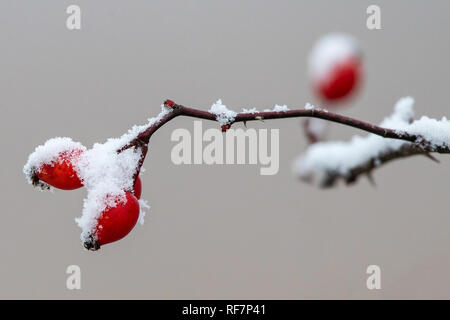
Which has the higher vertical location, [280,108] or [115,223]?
[280,108]

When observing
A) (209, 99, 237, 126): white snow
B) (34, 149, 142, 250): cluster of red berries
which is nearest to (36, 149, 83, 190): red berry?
(34, 149, 142, 250): cluster of red berries

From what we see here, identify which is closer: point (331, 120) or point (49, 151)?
point (331, 120)

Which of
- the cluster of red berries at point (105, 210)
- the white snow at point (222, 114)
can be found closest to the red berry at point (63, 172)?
the cluster of red berries at point (105, 210)

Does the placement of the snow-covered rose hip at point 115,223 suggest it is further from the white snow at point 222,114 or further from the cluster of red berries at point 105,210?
the white snow at point 222,114

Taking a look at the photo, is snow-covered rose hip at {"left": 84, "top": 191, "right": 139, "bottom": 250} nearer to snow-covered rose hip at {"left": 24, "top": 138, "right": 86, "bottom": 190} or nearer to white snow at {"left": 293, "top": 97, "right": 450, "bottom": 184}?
snow-covered rose hip at {"left": 24, "top": 138, "right": 86, "bottom": 190}

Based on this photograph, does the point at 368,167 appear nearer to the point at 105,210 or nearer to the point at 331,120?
the point at 331,120

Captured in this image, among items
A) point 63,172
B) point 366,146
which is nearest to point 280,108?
point 366,146
